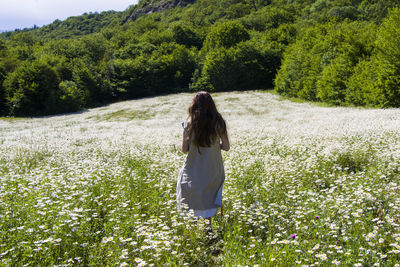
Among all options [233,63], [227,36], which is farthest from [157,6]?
[233,63]

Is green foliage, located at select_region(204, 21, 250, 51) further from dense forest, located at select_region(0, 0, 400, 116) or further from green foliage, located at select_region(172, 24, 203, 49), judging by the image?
green foliage, located at select_region(172, 24, 203, 49)

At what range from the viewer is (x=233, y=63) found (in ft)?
213

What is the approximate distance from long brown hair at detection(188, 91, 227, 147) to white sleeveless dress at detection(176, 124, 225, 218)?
178 mm

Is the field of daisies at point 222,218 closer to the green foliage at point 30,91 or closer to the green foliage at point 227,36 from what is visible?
the green foliage at point 30,91

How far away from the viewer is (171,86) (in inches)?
2734

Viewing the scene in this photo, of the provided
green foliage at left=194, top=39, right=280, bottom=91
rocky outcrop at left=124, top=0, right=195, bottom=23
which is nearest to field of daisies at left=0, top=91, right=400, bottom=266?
green foliage at left=194, top=39, right=280, bottom=91

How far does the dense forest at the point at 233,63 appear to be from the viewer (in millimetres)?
33869

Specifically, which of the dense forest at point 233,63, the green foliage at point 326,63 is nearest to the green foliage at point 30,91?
the dense forest at point 233,63

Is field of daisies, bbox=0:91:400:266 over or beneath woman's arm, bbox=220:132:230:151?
beneath

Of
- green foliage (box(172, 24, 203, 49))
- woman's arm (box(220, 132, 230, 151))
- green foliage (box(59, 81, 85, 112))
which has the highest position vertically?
green foliage (box(172, 24, 203, 49))

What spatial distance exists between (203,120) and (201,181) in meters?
1.15

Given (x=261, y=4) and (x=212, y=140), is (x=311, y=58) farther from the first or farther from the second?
(x=261, y=4)

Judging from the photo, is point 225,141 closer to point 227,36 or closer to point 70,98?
point 70,98

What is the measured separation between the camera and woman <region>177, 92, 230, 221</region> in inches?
206
